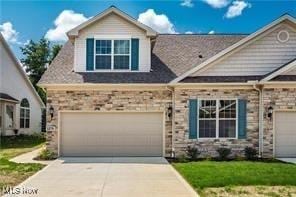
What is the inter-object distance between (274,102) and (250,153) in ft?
7.42

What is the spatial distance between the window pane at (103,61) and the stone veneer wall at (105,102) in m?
1.38

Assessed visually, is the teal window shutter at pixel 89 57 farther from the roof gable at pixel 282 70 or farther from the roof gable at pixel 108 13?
the roof gable at pixel 282 70

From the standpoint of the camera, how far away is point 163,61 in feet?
62.4

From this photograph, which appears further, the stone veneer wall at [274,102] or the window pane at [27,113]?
the window pane at [27,113]

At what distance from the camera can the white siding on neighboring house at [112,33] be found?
17.8m

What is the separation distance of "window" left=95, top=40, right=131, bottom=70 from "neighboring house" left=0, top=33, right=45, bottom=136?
1028 cm

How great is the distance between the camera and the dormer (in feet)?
58.1

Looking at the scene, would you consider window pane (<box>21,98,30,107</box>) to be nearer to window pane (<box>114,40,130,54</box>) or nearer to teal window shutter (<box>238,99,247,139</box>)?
window pane (<box>114,40,130,54</box>)

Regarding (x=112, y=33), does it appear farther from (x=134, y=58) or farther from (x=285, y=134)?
(x=285, y=134)

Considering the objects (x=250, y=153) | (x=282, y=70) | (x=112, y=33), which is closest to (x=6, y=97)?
(x=112, y=33)

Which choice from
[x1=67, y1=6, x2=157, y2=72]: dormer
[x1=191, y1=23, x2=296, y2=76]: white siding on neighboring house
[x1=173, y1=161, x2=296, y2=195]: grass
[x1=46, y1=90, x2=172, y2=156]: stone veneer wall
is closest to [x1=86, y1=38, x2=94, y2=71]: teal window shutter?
[x1=67, y1=6, x2=157, y2=72]: dormer

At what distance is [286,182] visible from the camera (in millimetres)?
10648

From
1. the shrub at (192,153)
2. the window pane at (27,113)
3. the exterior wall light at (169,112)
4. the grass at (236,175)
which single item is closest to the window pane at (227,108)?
the shrub at (192,153)

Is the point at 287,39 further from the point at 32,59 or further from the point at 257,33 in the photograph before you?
the point at 32,59
